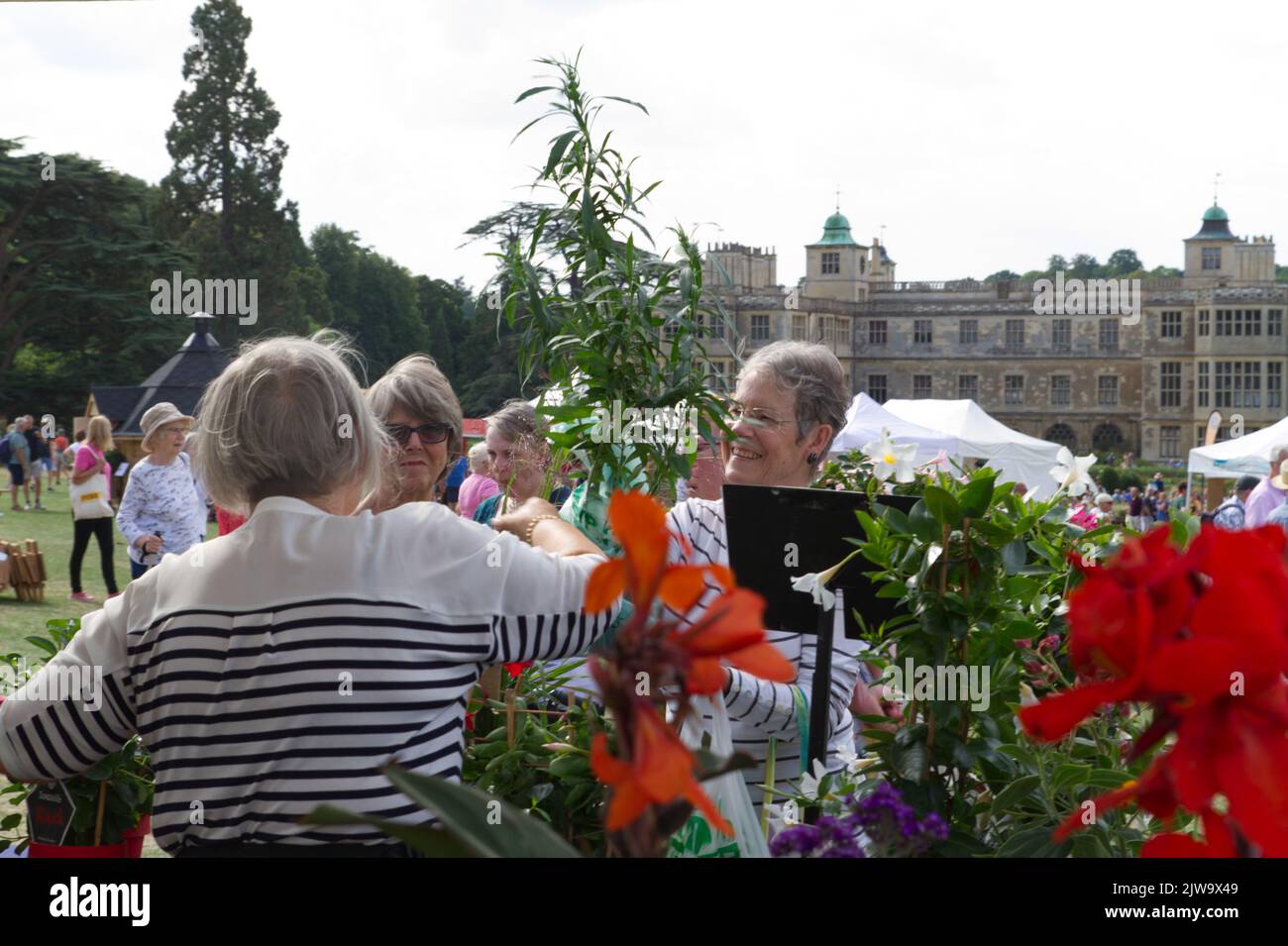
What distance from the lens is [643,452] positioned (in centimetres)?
208

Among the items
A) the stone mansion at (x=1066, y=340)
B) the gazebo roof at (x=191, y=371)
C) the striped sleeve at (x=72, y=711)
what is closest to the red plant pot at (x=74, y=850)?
the striped sleeve at (x=72, y=711)

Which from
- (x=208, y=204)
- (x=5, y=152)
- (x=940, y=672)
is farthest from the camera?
(x=208, y=204)

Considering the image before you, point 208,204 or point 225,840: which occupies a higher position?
point 208,204

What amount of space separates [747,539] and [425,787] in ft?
4.34

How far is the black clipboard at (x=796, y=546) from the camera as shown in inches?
67.5

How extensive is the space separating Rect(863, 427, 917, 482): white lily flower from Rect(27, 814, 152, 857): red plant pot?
130 cm

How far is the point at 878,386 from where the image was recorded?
61.8m

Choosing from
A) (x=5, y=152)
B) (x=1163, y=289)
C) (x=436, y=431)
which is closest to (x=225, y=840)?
(x=436, y=431)

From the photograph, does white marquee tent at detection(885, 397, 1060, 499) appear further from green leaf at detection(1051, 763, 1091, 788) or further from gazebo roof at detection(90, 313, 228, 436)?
green leaf at detection(1051, 763, 1091, 788)

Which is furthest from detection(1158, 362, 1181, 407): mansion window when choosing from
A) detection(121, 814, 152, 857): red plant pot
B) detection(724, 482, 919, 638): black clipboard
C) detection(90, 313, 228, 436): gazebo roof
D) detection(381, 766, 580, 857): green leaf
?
detection(381, 766, 580, 857): green leaf

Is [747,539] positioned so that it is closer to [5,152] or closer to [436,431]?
[436,431]

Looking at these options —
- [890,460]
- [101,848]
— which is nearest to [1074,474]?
[890,460]

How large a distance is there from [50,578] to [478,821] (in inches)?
427

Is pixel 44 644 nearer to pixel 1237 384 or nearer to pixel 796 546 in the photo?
pixel 796 546
